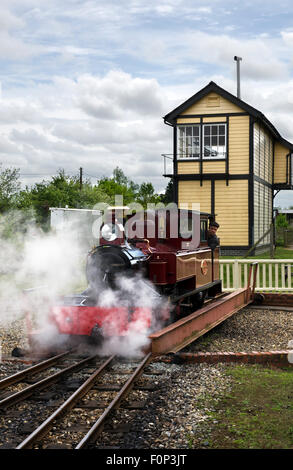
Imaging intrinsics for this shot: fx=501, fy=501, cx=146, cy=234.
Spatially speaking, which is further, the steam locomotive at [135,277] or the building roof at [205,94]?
the building roof at [205,94]

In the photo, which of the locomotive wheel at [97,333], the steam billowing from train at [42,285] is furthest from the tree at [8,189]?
the locomotive wheel at [97,333]

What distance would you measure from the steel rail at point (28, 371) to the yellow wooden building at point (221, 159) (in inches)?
600

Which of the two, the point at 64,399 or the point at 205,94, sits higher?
the point at 205,94

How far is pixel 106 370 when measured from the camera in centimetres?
659

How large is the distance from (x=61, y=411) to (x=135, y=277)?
3.09m

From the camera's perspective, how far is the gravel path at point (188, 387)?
436 centimetres

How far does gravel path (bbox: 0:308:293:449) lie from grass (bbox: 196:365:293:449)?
0.12 m

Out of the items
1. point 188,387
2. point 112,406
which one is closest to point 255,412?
point 188,387

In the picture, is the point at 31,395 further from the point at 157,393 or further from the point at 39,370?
the point at 157,393

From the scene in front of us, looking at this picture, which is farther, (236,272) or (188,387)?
(236,272)

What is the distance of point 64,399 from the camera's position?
5.42 m

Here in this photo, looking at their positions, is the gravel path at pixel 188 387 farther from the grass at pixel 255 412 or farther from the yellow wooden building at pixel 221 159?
the yellow wooden building at pixel 221 159

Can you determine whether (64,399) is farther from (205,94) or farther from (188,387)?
(205,94)

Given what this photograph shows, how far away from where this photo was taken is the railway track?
4375mm
